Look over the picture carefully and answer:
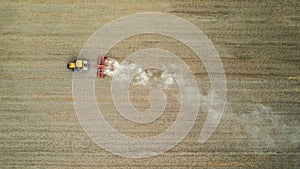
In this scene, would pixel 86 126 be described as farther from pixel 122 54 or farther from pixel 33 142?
pixel 122 54

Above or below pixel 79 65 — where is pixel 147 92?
below

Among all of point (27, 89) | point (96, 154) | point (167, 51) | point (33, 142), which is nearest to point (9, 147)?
point (33, 142)

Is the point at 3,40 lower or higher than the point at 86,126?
higher

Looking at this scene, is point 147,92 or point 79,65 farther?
point 147,92
